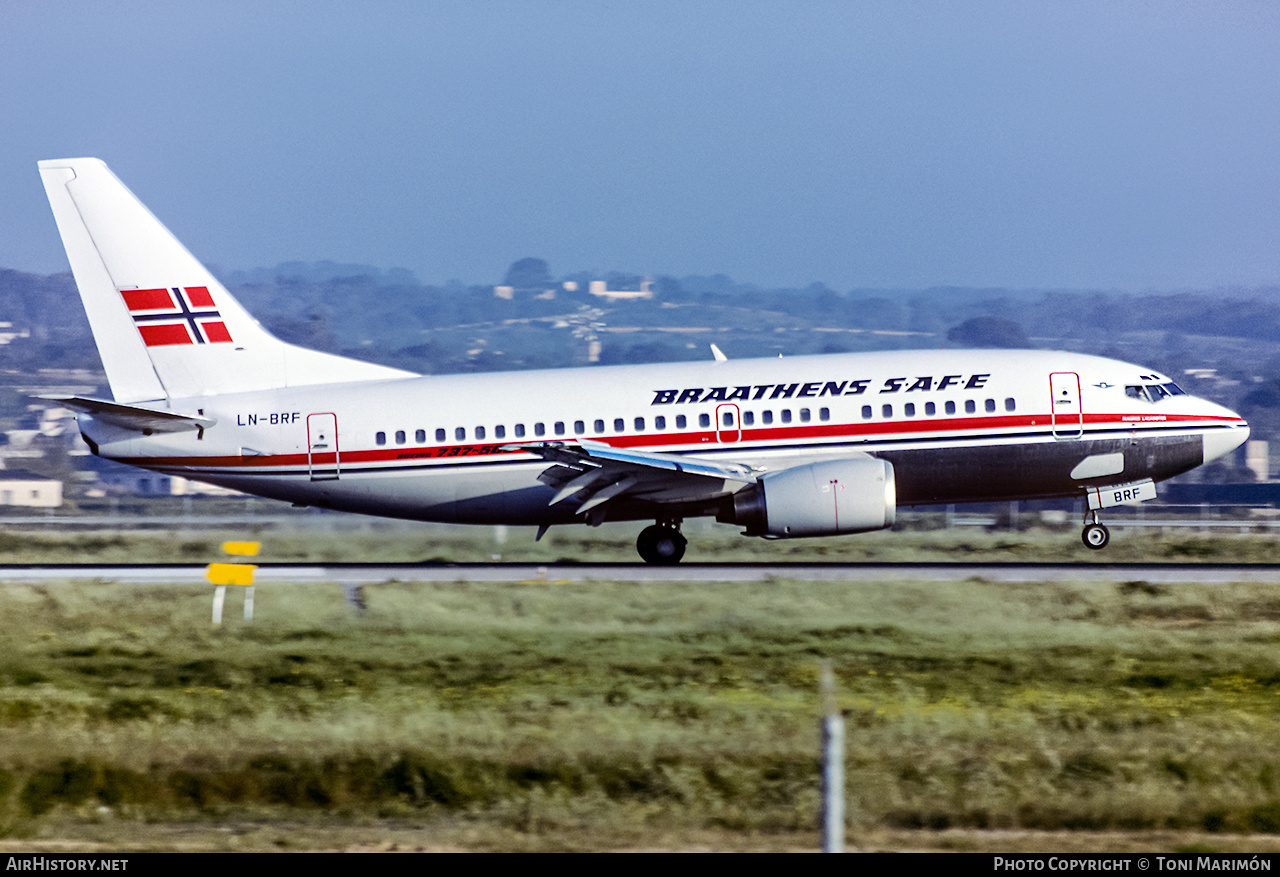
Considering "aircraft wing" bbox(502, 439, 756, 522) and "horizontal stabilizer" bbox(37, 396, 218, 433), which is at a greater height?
"horizontal stabilizer" bbox(37, 396, 218, 433)

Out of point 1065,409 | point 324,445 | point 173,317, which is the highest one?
Result: point 173,317

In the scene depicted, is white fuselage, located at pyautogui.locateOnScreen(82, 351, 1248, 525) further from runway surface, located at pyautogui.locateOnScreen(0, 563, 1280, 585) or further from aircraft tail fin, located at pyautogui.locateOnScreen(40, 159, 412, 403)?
runway surface, located at pyautogui.locateOnScreen(0, 563, 1280, 585)

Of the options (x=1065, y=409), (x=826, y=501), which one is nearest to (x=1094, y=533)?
(x=1065, y=409)

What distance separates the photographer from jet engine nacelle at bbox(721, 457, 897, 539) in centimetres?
2658

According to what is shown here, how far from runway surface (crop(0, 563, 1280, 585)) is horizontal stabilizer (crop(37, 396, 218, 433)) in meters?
2.89

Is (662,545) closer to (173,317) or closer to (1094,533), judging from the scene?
(1094,533)

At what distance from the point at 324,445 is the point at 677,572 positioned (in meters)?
7.30

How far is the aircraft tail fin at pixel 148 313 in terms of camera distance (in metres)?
29.2

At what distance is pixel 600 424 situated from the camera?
91.8 ft

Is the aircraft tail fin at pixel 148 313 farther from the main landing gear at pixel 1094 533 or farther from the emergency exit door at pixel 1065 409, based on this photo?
the main landing gear at pixel 1094 533

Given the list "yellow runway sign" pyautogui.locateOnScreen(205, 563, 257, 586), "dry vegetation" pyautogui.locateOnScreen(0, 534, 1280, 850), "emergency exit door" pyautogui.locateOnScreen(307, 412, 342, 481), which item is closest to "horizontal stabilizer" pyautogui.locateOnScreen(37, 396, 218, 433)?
"emergency exit door" pyautogui.locateOnScreen(307, 412, 342, 481)

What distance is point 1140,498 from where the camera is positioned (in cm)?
2888

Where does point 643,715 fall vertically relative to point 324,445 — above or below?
below

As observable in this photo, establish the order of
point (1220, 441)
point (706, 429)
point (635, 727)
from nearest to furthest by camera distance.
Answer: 1. point (635, 727)
2. point (706, 429)
3. point (1220, 441)
